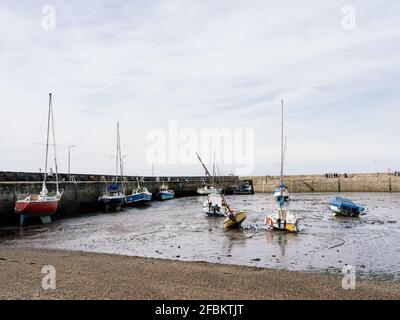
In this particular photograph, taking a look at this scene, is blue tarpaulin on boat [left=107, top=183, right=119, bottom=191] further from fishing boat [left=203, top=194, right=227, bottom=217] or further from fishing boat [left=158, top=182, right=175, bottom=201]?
fishing boat [left=203, top=194, right=227, bottom=217]

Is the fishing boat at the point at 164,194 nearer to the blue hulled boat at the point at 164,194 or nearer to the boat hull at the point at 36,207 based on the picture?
the blue hulled boat at the point at 164,194

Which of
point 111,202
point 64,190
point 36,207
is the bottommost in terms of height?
point 111,202

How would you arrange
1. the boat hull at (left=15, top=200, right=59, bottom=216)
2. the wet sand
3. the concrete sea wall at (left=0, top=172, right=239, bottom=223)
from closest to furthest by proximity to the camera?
the wet sand
the boat hull at (left=15, top=200, right=59, bottom=216)
the concrete sea wall at (left=0, top=172, right=239, bottom=223)

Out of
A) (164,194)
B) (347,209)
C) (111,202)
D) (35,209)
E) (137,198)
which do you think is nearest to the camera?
(35,209)

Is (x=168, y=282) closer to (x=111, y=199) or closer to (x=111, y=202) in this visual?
(x=111, y=199)

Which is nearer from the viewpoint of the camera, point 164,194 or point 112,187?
point 112,187

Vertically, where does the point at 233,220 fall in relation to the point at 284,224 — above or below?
above

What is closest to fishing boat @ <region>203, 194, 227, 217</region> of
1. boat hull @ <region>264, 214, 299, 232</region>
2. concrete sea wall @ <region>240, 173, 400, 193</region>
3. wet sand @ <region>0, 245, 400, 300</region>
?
boat hull @ <region>264, 214, 299, 232</region>

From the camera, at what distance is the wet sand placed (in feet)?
37.0

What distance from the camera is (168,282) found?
42.4 feet

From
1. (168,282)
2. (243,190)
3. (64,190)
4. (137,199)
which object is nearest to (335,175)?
(243,190)

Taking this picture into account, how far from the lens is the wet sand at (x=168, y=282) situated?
1129cm
